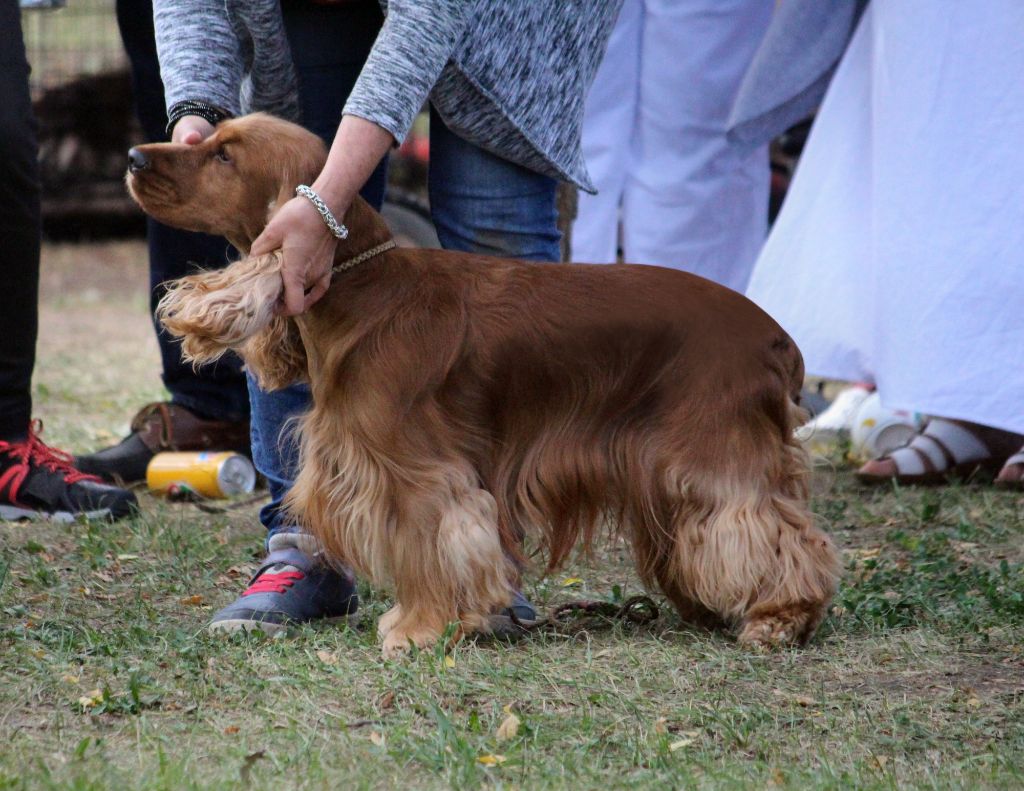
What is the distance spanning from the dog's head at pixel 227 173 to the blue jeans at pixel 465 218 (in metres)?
0.42

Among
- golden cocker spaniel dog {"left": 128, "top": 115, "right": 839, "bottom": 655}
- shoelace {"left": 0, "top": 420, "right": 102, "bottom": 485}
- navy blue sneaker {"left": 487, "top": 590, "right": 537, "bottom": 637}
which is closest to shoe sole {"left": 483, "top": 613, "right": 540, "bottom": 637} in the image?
navy blue sneaker {"left": 487, "top": 590, "right": 537, "bottom": 637}

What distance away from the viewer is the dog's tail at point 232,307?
2502 mm

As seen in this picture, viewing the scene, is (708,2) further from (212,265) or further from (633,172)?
(212,265)

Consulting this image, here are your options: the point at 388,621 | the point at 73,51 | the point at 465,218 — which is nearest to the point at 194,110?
the point at 465,218

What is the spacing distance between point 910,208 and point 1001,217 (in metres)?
0.27

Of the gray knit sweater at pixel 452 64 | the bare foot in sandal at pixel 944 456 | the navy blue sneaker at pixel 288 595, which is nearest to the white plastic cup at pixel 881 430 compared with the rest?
the bare foot in sandal at pixel 944 456

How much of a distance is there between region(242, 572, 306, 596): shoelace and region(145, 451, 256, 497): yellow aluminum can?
4.46ft

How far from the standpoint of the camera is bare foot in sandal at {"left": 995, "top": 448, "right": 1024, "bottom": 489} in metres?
4.24

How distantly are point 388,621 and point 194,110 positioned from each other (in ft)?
3.68

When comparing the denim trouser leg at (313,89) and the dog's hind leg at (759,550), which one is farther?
the denim trouser leg at (313,89)

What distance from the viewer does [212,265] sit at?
14.3 ft

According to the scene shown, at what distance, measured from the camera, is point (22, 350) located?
3.85 metres

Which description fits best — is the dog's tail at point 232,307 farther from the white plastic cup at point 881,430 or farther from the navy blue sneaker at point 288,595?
the white plastic cup at point 881,430

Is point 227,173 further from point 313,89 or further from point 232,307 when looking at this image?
point 313,89
